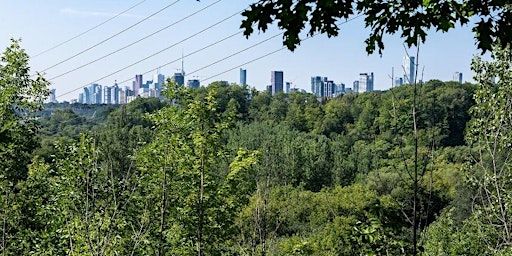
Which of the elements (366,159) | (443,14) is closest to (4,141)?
(443,14)

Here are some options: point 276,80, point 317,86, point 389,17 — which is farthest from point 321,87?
point 389,17

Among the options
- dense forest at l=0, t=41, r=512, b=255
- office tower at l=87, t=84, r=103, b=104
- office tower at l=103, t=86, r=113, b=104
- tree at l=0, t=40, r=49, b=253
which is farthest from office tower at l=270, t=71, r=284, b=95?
tree at l=0, t=40, r=49, b=253

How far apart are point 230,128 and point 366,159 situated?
38197 millimetres

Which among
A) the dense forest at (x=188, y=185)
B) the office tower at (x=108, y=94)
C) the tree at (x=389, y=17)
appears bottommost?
the dense forest at (x=188, y=185)

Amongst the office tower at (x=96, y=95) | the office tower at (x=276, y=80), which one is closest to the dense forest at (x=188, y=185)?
the office tower at (x=276, y=80)

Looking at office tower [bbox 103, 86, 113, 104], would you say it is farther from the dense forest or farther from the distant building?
the dense forest

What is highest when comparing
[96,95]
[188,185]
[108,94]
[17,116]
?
[96,95]

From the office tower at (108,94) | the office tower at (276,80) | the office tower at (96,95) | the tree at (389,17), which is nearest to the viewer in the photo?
the tree at (389,17)

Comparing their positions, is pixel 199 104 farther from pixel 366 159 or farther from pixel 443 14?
pixel 366 159

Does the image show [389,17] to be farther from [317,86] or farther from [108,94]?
[108,94]

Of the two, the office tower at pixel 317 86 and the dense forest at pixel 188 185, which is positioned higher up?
the office tower at pixel 317 86

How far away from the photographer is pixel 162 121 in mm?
8961

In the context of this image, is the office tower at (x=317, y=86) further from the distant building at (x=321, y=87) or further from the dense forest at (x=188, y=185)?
the dense forest at (x=188, y=185)

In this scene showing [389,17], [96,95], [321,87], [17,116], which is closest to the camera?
[389,17]
